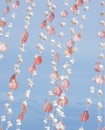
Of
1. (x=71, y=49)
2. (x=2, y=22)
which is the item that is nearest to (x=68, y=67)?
(x=71, y=49)

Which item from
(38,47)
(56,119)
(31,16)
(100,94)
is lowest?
(56,119)

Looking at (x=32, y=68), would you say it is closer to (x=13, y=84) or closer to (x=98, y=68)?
(x=13, y=84)

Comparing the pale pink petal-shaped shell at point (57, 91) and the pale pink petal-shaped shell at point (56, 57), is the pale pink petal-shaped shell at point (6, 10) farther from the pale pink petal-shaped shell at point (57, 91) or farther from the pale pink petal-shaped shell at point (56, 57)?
the pale pink petal-shaped shell at point (57, 91)

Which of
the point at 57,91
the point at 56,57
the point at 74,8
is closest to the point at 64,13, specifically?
the point at 74,8

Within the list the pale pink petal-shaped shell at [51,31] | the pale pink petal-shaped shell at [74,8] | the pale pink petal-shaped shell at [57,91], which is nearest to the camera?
the pale pink petal-shaped shell at [57,91]

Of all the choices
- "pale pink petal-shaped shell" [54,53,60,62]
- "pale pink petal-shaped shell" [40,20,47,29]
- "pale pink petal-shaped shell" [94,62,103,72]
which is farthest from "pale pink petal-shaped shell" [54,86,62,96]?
"pale pink petal-shaped shell" [40,20,47,29]

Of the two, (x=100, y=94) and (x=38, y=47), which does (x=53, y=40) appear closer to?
(x=38, y=47)

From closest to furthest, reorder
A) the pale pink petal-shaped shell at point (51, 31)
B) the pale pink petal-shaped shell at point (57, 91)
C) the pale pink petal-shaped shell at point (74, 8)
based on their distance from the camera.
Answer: the pale pink petal-shaped shell at point (57, 91) < the pale pink petal-shaped shell at point (51, 31) < the pale pink petal-shaped shell at point (74, 8)

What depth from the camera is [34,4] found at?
278 centimetres

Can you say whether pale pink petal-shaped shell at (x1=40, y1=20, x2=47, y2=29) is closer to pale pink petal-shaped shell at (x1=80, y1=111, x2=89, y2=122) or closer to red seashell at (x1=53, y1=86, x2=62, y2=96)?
red seashell at (x1=53, y1=86, x2=62, y2=96)

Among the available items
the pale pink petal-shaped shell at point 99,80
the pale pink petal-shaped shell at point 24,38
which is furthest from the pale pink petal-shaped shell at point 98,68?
the pale pink petal-shaped shell at point 24,38

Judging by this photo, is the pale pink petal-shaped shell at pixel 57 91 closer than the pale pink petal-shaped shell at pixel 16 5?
Yes

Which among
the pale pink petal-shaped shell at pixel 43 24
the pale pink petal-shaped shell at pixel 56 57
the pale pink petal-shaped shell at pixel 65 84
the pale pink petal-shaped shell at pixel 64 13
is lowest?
the pale pink petal-shaped shell at pixel 65 84

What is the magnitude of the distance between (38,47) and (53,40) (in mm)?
113
